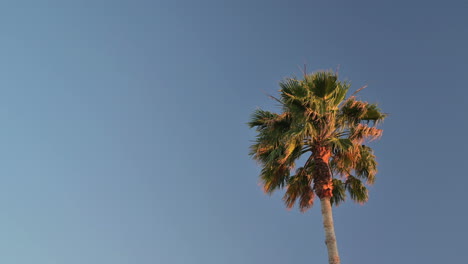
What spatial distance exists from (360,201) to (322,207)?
3.31 meters

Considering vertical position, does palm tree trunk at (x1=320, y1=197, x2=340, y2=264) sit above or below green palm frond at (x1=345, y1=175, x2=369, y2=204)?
below

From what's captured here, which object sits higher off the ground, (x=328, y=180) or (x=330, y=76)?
(x=330, y=76)

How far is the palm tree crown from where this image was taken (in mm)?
18797

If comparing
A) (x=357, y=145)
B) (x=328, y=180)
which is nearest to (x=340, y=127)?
(x=357, y=145)

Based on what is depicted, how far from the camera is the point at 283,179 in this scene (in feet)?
66.3

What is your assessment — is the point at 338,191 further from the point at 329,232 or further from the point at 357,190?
the point at 329,232

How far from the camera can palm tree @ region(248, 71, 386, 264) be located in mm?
18734

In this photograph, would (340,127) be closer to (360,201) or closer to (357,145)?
(357,145)

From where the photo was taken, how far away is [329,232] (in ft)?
56.7

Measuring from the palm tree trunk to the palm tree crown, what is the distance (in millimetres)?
442

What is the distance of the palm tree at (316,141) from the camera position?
18734 millimetres

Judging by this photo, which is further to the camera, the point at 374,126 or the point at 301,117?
the point at 374,126

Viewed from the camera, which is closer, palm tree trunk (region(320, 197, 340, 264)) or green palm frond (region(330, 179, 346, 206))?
palm tree trunk (region(320, 197, 340, 264))

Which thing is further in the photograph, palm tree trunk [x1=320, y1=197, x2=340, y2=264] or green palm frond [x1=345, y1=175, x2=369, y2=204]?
green palm frond [x1=345, y1=175, x2=369, y2=204]
